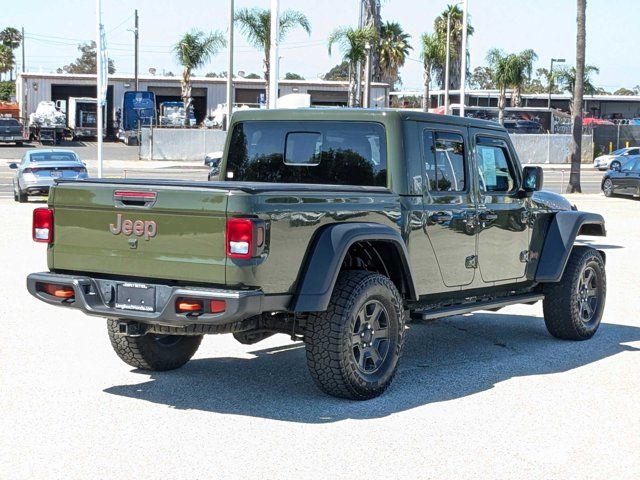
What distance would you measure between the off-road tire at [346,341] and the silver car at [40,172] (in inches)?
825

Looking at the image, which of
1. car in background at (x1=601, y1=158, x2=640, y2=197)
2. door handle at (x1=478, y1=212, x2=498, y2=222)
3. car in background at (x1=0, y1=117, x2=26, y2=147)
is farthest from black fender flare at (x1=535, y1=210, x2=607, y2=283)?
car in background at (x1=0, y1=117, x2=26, y2=147)

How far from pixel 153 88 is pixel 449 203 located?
72850mm

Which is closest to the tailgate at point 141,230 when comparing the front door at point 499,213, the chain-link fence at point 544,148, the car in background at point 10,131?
the front door at point 499,213

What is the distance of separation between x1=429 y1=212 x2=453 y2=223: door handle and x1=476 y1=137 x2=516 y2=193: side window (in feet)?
2.27

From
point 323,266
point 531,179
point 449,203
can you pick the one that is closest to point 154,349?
point 323,266

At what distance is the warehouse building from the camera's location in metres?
75.2

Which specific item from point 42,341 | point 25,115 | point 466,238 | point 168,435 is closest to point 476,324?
point 466,238

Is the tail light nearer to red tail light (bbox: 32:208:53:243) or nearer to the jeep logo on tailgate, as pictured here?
the jeep logo on tailgate

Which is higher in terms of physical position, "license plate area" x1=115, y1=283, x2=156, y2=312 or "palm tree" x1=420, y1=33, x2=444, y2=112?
"palm tree" x1=420, y1=33, x2=444, y2=112

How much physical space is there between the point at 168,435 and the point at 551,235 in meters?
4.46

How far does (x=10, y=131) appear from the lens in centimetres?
5909

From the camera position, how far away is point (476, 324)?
1055 cm

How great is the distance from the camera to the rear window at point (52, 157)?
2820 cm

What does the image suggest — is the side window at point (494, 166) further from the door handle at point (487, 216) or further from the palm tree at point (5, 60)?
the palm tree at point (5, 60)
